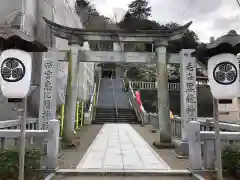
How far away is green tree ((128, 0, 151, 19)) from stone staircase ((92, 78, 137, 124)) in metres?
20.3

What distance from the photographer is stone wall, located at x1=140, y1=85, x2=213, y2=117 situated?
3169 cm

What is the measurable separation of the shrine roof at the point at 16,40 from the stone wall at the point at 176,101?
26456 millimetres

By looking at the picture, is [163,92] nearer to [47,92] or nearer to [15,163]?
[47,92]

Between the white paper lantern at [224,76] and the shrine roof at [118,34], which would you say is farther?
the shrine roof at [118,34]

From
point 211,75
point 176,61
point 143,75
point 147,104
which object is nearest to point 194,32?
point 143,75

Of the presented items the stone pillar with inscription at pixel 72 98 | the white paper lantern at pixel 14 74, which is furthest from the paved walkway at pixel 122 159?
the white paper lantern at pixel 14 74

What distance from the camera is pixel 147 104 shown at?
3172 centimetres

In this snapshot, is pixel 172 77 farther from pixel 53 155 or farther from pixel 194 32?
pixel 53 155

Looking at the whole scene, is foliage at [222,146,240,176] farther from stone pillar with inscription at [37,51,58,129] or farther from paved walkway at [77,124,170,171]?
stone pillar with inscription at [37,51,58,129]

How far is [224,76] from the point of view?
18.6 ft

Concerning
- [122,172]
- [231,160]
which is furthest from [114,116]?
[231,160]

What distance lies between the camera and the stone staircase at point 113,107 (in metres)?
25.1

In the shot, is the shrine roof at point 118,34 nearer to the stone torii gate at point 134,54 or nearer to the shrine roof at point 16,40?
the stone torii gate at point 134,54

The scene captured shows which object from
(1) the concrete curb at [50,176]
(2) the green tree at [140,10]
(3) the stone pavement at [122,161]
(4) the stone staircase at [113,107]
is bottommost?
(3) the stone pavement at [122,161]
